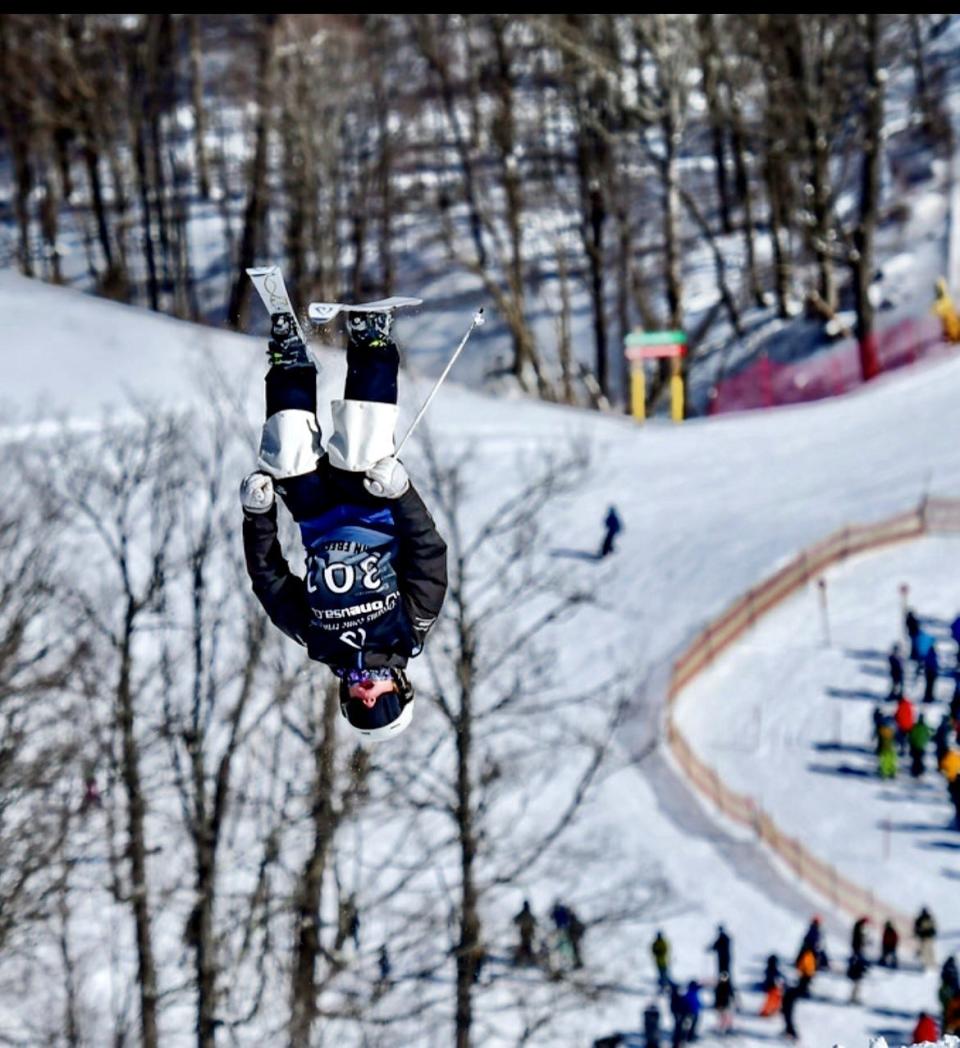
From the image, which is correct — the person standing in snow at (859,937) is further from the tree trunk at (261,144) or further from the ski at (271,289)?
the ski at (271,289)

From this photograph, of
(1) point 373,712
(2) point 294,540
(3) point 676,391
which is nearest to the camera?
(1) point 373,712

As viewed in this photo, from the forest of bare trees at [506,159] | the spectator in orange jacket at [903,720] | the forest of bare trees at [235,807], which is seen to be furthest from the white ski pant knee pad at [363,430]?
the forest of bare trees at [506,159]

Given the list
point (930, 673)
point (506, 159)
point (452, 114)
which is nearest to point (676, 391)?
point (506, 159)

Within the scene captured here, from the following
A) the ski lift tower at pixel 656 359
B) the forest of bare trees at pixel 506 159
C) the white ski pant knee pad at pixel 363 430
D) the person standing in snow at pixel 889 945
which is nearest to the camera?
the white ski pant knee pad at pixel 363 430

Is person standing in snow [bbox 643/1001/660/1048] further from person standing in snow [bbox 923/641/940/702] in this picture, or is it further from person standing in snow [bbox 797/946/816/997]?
person standing in snow [bbox 923/641/940/702]

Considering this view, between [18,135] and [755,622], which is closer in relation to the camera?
[755,622]

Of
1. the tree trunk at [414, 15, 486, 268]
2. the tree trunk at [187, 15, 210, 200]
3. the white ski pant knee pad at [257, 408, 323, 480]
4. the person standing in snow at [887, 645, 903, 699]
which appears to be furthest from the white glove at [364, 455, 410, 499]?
the tree trunk at [187, 15, 210, 200]

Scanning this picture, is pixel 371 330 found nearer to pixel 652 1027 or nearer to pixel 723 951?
pixel 652 1027
